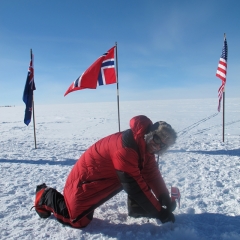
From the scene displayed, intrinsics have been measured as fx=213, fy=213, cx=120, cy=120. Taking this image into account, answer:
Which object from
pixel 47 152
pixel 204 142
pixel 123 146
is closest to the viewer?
pixel 123 146

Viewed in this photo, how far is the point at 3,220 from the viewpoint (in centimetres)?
258

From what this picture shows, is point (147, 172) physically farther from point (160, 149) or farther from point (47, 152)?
point (47, 152)

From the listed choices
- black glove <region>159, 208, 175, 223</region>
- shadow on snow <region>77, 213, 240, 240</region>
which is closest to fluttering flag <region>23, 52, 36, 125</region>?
shadow on snow <region>77, 213, 240, 240</region>

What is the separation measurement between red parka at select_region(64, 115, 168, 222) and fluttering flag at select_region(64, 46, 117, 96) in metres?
3.96

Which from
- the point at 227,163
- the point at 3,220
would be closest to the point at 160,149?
the point at 3,220

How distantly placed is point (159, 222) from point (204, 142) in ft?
16.8

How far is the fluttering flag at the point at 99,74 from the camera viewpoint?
6.02 m

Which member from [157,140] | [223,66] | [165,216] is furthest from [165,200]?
[223,66]

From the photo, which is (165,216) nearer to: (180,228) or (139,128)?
(180,228)

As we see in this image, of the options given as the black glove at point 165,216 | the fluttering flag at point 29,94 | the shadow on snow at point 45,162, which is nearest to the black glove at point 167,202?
the black glove at point 165,216

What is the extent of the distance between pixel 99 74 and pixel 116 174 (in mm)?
4538

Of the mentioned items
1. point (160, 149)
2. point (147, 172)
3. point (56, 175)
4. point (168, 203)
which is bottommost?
point (56, 175)

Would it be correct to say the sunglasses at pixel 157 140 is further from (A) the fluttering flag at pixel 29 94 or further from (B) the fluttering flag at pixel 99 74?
(A) the fluttering flag at pixel 29 94

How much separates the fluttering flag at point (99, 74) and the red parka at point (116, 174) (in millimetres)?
3960
